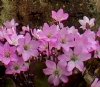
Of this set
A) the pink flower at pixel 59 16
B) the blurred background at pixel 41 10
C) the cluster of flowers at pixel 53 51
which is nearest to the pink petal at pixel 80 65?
the cluster of flowers at pixel 53 51

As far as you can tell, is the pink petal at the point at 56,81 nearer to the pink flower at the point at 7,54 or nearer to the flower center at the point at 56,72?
the flower center at the point at 56,72

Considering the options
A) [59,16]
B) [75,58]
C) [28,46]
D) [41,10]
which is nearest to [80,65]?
[75,58]

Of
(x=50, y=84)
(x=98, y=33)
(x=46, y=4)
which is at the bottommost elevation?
(x=46, y=4)

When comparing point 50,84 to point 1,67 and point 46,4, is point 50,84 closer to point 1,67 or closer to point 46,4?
point 1,67

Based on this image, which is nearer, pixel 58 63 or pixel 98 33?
pixel 58 63

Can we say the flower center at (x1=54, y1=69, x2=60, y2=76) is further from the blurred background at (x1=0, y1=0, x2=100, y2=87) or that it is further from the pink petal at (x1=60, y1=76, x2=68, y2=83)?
the blurred background at (x1=0, y1=0, x2=100, y2=87)

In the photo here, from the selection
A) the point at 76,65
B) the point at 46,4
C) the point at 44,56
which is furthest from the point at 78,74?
the point at 46,4
